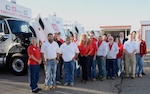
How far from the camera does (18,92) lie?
27.4 feet

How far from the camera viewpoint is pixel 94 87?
8.84 m

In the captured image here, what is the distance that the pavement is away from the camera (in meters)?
8.27

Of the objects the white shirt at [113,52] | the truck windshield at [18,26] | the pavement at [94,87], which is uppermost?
the truck windshield at [18,26]

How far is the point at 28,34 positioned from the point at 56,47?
12.2 ft

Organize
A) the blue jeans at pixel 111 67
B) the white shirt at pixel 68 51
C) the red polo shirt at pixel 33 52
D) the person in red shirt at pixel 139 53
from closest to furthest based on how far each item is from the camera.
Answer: the red polo shirt at pixel 33 52
the white shirt at pixel 68 51
the blue jeans at pixel 111 67
the person in red shirt at pixel 139 53

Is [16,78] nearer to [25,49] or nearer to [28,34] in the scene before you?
[25,49]

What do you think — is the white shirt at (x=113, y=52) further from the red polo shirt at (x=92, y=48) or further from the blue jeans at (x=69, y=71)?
the blue jeans at (x=69, y=71)

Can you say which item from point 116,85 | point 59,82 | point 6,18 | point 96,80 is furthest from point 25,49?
point 116,85

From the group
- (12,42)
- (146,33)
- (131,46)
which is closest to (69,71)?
(131,46)

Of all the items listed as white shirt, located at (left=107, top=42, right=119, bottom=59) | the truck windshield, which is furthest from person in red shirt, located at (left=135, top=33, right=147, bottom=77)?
the truck windshield

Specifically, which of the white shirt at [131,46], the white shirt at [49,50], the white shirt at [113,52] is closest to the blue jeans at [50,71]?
the white shirt at [49,50]

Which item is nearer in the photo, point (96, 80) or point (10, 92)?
point (10, 92)

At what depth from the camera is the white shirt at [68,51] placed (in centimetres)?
898

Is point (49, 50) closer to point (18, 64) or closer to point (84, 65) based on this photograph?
point (84, 65)
